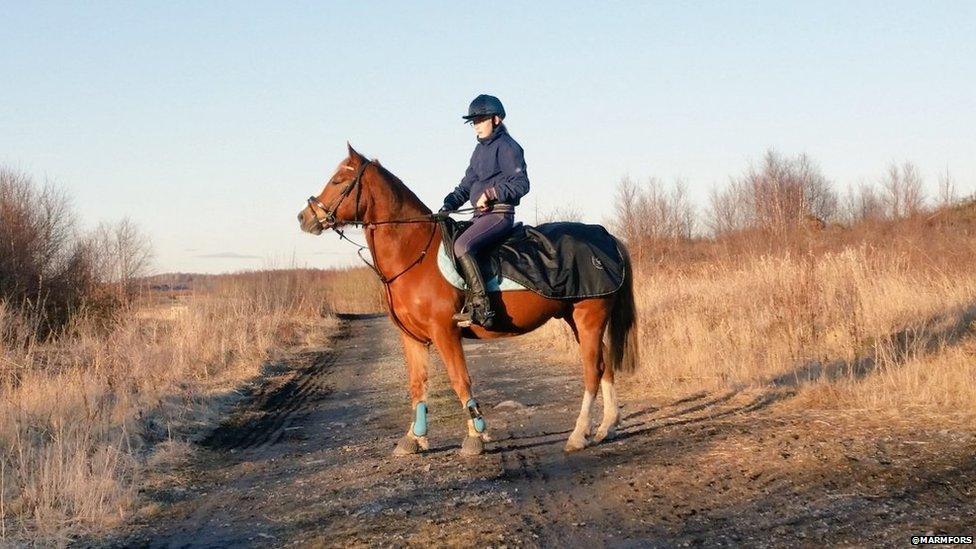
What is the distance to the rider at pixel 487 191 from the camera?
6953 mm

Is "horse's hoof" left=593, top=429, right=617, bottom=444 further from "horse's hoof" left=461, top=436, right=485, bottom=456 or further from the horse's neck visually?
the horse's neck

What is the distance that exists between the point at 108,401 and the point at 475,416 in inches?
178

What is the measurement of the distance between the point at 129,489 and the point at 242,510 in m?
0.93

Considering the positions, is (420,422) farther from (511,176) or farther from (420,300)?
(511,176)

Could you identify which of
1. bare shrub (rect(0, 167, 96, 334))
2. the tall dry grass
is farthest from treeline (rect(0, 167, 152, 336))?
the tall dry grass

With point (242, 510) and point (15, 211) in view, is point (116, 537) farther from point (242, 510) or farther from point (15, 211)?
point (15, 211)

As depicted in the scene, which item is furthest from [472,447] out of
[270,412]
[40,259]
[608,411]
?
[40,259]

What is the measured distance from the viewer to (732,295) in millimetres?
14156

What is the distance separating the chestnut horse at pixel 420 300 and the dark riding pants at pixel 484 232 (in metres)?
0.34

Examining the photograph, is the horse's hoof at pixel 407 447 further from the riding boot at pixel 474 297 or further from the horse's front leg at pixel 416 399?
the riding boot at pixel 474 297

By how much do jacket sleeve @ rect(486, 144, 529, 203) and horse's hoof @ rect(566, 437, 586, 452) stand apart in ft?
6.80

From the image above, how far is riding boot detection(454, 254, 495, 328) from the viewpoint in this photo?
6.91 metres

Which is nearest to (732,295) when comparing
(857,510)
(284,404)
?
(284,404)

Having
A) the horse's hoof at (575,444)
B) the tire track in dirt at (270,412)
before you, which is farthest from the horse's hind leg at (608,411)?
the tire track in dirt at (270,412)
